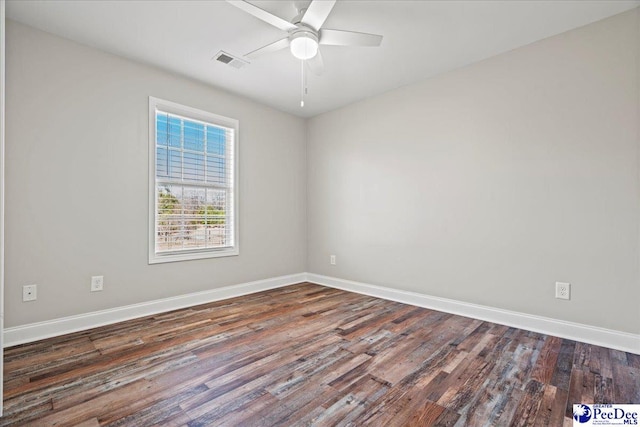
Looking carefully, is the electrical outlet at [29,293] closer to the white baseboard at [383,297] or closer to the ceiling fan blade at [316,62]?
the white baseboard at [383,297]

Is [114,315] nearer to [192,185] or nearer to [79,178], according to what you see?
[79,178]

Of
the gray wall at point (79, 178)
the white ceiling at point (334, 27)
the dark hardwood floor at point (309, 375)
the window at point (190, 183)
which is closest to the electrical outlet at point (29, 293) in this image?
the gray wall at point (79, 178)

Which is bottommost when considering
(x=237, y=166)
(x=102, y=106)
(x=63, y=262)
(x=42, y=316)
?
(x=42, y=316)

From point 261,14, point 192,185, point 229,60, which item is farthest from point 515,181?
point 192,185

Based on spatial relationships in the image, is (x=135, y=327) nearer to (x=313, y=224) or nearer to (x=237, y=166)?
(x=237, y=166)

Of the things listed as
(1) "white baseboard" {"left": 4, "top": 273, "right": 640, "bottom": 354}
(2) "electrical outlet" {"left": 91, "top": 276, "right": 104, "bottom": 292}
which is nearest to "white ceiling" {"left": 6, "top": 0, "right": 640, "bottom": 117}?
(2) "electrical outlet" {"left": 91, "top": 276, "right": 104, "bottom": 292}

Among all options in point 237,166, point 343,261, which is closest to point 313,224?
point 343,261

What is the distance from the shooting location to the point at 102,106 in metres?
2.78

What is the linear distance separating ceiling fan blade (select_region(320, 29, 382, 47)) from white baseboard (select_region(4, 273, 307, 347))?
285cm

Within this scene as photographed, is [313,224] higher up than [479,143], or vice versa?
[479,143]

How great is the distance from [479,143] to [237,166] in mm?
2711

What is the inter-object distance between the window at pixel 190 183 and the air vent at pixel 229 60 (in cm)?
71

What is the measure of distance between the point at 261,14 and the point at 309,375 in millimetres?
2322

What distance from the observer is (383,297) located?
145 inches
